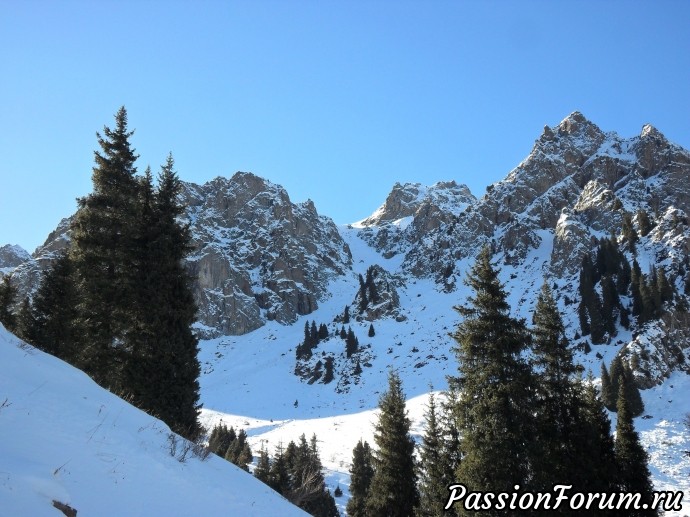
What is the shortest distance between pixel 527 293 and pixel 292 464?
83749mm

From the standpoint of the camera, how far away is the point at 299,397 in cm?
11094

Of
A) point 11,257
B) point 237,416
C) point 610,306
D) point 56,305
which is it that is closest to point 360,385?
point 237,416

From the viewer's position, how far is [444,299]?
14212cm

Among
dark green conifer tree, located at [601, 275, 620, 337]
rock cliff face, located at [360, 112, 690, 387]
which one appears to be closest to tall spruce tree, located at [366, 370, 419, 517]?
rock cliff face, located at [360, 112, 690, 387]

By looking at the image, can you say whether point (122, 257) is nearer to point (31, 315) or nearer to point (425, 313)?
point (31, 315)

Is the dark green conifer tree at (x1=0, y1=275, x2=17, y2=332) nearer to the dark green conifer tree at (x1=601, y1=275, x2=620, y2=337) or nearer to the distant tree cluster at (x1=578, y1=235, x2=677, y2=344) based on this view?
the distant tree cluster at (x1=578, y1=235, x2=677, y2=344)

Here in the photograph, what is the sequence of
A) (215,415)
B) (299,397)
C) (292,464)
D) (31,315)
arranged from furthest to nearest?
1. (299,397)
2. (215,415)
3. (292,464)
4. (31,315)

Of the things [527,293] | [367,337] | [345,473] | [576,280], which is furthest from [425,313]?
[345,473]

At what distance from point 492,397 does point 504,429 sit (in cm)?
108

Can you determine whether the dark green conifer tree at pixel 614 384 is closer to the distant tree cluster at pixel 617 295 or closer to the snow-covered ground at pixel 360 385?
the snow-covered ground at pixel 360 385

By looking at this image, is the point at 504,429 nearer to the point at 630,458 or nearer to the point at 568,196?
the point at 630,458

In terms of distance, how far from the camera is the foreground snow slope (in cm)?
559

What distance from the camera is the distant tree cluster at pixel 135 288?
56.2 feet

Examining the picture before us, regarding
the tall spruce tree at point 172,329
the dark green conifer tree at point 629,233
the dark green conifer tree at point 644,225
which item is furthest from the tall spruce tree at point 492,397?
the dark green conifer tree at point 644,225
